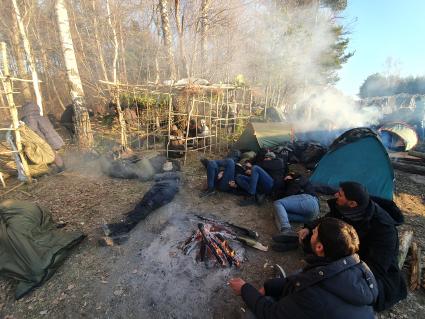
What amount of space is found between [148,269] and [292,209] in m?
2.82

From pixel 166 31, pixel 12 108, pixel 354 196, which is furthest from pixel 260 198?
pixel 166 31

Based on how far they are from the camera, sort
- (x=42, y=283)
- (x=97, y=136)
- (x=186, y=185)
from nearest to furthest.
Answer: (x=42, y=283) → (x=186, y=185) → (x=97, y=136)

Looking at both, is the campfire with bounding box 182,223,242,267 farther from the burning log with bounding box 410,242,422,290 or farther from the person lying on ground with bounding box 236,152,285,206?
the burning log with bounding box 410,242,422,290

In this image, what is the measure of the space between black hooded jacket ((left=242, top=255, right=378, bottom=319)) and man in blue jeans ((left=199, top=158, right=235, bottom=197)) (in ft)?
12.8

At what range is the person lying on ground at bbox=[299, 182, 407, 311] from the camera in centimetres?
263

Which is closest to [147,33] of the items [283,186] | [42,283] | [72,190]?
[72,190]

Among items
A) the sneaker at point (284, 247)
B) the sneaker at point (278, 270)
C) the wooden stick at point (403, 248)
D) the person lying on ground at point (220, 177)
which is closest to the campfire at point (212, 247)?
the sneaker at point (278, 270)

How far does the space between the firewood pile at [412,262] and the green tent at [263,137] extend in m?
5.62

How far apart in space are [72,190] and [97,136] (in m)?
4.92

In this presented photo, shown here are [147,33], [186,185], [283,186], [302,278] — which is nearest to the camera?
[302,278]

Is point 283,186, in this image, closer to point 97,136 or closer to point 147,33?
point 97,136

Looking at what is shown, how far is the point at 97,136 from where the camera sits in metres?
10.3

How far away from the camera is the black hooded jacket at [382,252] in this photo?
8.63 feet

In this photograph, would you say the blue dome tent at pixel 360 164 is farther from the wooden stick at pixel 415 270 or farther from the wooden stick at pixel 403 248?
the wooden stick at pixel 415 270
